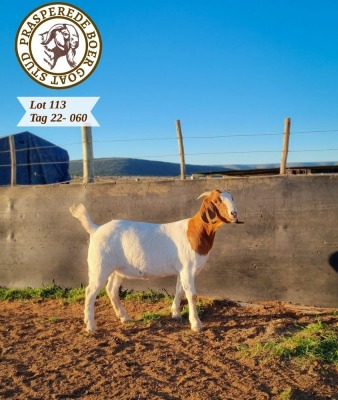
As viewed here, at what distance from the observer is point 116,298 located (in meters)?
5.98

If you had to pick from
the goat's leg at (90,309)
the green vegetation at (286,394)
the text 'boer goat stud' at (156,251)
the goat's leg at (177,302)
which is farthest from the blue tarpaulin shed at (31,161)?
the green vegetation at (286,394)

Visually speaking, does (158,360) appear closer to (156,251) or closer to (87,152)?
(156,251)

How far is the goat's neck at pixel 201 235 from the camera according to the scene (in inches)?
218

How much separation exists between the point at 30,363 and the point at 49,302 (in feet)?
10.1

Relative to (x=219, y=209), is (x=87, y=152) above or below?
above

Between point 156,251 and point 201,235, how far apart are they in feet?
2.07

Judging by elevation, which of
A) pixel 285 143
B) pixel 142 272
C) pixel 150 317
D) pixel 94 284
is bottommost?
pixel 150 317

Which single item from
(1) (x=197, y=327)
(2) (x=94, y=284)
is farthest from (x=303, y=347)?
(2) (x=94, y=284)

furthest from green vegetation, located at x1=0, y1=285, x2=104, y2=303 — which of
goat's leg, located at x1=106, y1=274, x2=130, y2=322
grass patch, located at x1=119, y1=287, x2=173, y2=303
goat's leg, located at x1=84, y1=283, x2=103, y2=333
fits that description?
goat's leg, located at x1=84, y1=283, x2=103, y2=333

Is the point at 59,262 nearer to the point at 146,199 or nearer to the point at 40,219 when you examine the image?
the point at 40,219

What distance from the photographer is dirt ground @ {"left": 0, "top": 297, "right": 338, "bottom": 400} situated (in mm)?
3803

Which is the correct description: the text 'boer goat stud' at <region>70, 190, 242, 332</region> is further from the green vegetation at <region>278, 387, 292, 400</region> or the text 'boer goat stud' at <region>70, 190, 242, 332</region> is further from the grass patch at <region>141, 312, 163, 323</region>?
the green vegetation at <region>278, 387, 292, 400</region>

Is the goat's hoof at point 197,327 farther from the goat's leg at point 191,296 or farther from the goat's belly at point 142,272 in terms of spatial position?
the goat's belly at point 142,272

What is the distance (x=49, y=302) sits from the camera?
7590 millimetres
